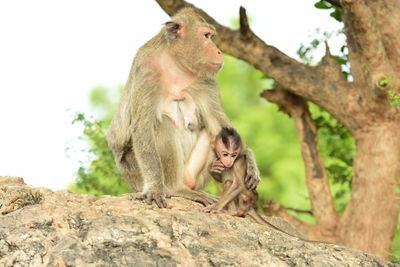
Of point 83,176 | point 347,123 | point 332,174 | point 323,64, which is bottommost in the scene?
point 83,176

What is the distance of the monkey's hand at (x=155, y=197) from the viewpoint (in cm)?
506

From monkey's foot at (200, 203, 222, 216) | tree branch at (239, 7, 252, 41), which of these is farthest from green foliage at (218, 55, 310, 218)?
monkey's foot at (200, 203, 222, 216)

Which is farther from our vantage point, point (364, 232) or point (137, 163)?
point (364, 232)

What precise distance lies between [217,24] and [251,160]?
2.32 metres

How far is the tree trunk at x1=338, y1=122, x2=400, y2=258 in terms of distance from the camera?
23.3ft

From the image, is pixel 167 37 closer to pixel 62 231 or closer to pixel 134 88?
pixel 134 88

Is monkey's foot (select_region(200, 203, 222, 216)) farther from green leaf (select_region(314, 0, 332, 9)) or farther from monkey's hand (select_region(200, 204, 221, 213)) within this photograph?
green leaf (select_region(314, 0, 332, 9))

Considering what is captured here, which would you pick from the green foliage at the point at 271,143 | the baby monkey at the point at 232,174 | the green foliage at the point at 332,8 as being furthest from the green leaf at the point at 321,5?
the green foliage at the point at 271,143

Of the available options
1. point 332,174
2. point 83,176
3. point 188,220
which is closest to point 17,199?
point 188,220

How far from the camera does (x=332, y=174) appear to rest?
8.42 metres

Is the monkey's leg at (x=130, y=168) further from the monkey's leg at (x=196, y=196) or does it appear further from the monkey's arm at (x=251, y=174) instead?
the monkey's arm at (x=251, y=174)

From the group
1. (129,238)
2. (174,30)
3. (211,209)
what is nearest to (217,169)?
(211,209)

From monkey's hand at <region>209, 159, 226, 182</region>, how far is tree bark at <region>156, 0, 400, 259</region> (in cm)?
178

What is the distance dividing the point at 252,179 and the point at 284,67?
7.04 ft
